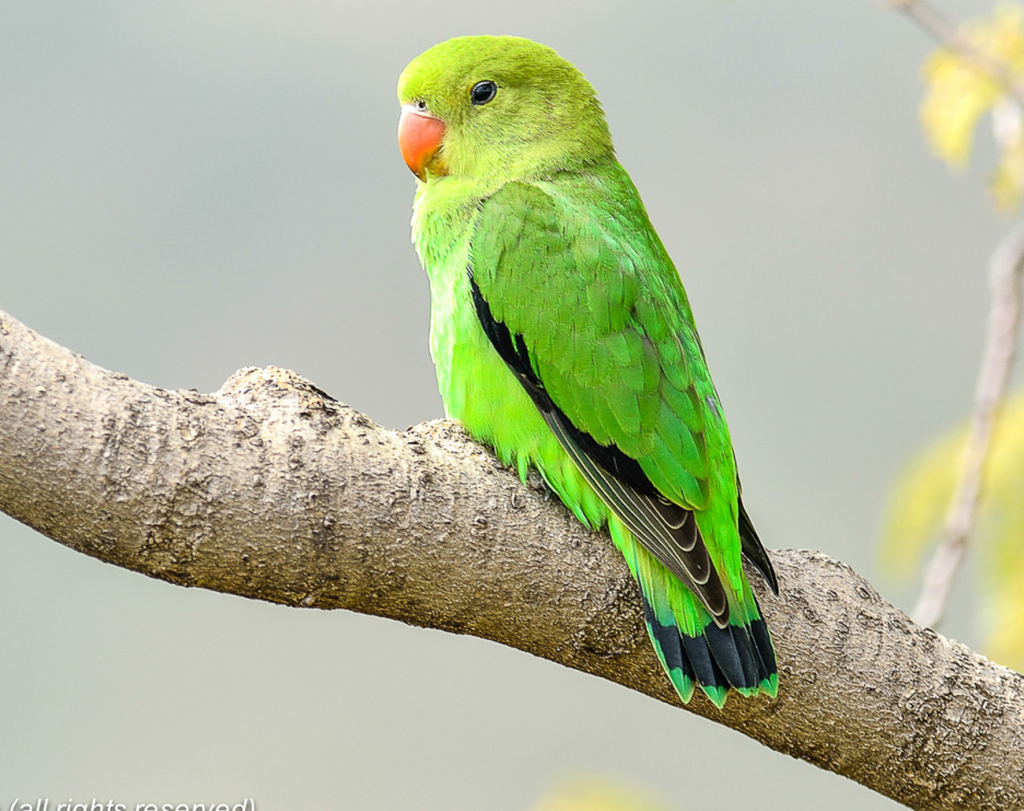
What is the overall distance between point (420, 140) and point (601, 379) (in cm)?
90

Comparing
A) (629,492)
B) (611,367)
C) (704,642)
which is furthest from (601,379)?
(704,642)

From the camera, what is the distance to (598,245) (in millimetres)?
2387

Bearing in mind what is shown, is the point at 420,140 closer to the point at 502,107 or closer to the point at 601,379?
the point at 502,107

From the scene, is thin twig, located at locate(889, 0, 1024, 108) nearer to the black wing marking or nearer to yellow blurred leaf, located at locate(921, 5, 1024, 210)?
yellow blurred leaf, located at locate(921, 5, 1024, 210)

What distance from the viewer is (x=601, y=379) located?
227cm

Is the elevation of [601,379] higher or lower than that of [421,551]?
higher

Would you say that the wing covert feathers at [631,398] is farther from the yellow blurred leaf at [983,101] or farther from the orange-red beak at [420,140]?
the yellow blurred leaf at [983,101]

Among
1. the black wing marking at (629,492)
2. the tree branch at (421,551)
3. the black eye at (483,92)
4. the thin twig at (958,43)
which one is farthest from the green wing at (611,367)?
the thin twig at (958,43)

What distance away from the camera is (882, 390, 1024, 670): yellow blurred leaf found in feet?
10.9

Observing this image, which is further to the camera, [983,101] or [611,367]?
[983,101]

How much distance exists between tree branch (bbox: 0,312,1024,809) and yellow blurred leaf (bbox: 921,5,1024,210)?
1.56 m

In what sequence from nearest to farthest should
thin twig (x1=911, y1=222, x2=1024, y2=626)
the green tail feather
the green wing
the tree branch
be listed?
the tree branch → the green tail feather → the green wing → thin twig (x1=911, y1=222, x2=1024, y2=626)

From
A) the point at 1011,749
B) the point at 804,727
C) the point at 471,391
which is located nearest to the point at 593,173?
the point at 471,391

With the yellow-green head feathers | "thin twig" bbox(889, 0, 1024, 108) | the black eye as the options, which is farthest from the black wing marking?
"thin twig" bbox(889, 0, 1024, 108)
